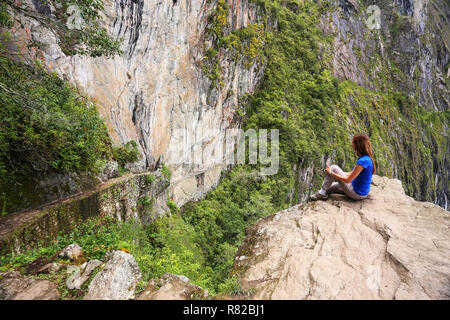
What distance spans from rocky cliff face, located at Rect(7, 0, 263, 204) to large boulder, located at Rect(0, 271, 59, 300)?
14.3ft

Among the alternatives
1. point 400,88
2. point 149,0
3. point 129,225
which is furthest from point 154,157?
point 400,88

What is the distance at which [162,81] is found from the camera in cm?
782

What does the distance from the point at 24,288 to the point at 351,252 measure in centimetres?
394

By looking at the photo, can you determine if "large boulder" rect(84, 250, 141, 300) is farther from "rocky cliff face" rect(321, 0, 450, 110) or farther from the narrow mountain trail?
"rocky cliff face" rect(321, 0, 450, 110)

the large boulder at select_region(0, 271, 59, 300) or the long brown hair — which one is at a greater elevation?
the long brown hair

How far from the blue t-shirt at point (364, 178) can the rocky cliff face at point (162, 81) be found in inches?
240

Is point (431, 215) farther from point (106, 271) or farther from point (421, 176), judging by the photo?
point (421, 176)

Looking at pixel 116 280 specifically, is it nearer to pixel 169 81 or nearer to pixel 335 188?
pixel 335 188

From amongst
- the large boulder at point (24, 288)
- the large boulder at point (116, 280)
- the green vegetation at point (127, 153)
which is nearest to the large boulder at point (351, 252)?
the large boulder at point (116, 280)

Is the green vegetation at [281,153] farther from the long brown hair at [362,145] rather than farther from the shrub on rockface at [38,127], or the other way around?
the long brown hair at [362,145]

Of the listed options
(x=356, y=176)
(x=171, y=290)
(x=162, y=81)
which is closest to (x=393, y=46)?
(x=162, y=81)

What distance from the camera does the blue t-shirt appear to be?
3.50 meters

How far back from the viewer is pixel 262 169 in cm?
1285

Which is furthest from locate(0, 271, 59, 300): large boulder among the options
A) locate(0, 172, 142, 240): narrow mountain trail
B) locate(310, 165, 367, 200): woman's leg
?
locate(310, 165, 367, 200): woman's leg
